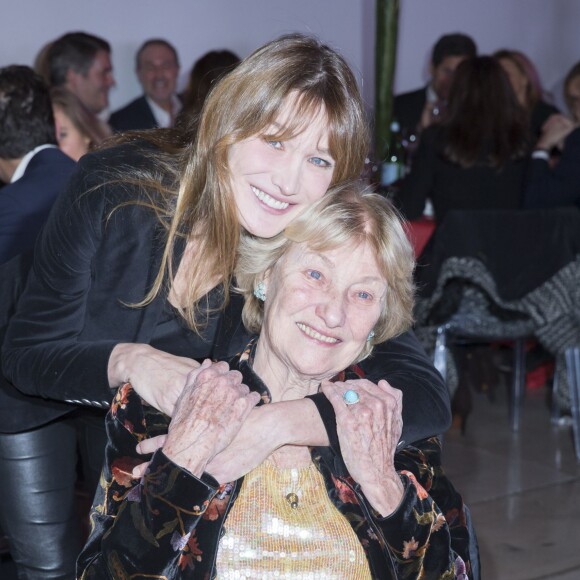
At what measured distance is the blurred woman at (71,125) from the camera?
3.80 metres

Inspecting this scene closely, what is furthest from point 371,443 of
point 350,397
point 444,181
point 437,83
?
point 437,83

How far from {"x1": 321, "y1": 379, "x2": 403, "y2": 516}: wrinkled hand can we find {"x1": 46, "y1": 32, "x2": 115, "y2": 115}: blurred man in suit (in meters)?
4.03

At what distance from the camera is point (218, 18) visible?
22.3 ft

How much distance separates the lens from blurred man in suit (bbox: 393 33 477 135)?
19.4 ft

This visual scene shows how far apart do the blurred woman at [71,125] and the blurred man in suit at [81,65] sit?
65.0 inches

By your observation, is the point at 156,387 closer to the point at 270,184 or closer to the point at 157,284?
the point at 157,284

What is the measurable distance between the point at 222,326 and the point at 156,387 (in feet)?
1.14

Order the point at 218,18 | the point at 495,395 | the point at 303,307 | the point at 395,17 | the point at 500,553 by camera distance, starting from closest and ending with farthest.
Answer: the point at 303,307, the point at 500,553, the point at 395,17, the point at 495,395, the point at 218,18

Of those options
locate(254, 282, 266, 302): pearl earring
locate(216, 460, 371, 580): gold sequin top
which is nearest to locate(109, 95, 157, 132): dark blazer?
locate(254, 282, 266, 302): pearl earring

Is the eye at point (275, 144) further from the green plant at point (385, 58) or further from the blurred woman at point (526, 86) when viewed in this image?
the blurred woman at point (526, 86)

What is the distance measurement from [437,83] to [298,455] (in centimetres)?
462

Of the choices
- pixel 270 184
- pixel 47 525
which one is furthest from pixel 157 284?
pixel 47 525

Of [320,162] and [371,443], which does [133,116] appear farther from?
[371,443]

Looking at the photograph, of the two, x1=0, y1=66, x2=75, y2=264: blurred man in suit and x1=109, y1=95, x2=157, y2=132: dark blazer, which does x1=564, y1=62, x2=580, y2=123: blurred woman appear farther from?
x1=0, y1=66, x2=75, y2=264: blurred man in suit
